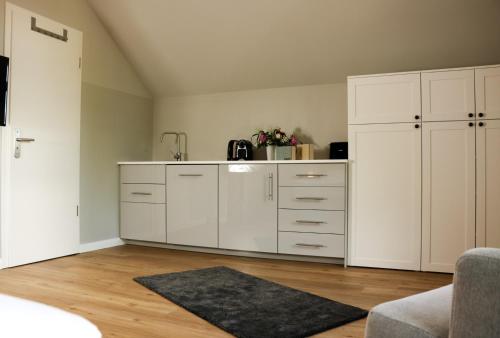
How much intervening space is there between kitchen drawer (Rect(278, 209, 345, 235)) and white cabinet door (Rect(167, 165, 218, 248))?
71cm

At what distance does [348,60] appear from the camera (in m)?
4.00

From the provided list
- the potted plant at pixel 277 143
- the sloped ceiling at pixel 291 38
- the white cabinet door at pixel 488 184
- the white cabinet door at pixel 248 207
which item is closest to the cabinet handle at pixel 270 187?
the white cabinet door at pixel 248 207

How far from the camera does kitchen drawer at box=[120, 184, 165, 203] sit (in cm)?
436

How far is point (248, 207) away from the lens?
391cm

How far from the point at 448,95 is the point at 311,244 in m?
1.64

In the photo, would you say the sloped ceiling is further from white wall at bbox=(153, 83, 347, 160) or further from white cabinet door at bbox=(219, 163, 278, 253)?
white cabinet door at bbox=(219, 163, 278, 253)

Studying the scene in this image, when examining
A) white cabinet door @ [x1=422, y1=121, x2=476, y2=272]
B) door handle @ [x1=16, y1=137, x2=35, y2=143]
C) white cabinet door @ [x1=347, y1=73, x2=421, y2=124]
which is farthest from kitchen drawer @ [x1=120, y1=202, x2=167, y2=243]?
white cabinet door @ [x1=422, y1=121, x2=476, y2=272]

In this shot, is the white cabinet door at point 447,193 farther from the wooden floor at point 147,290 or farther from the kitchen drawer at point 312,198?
the kitchen drawer at point 312,198

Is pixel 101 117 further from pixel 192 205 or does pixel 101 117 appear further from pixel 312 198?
pixel 312 198

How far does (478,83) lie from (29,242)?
3.84m

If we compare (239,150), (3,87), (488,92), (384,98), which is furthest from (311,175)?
(3,87)

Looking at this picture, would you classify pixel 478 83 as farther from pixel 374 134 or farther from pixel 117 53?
pixel 117 53

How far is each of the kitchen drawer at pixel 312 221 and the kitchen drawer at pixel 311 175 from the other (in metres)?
0.24

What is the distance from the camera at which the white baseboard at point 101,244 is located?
4133 millimetres
